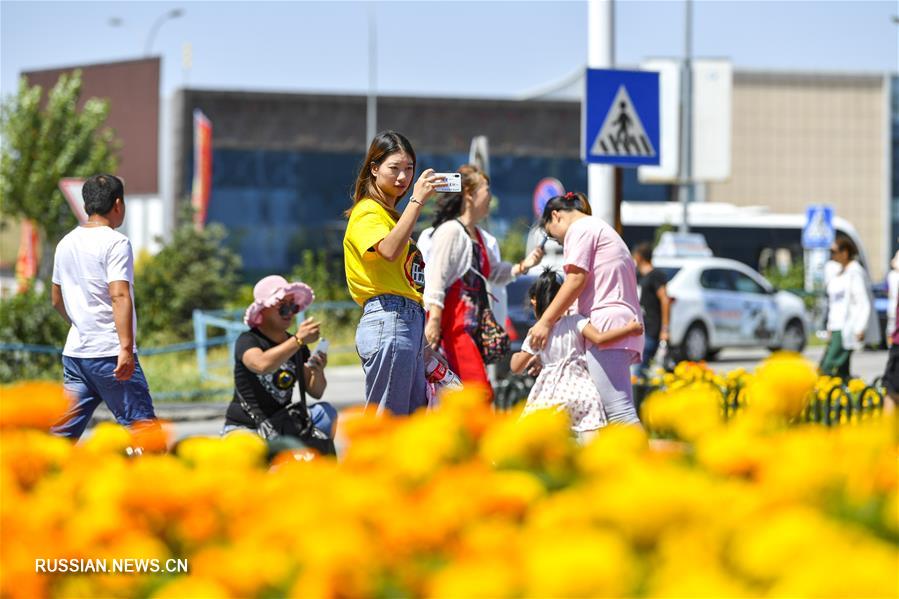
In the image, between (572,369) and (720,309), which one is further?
(720,309)

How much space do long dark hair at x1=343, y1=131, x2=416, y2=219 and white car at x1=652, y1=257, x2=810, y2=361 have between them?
15.5 m

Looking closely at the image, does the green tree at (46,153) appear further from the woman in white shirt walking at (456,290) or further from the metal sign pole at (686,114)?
the woman in white shirt walking at (456,290)

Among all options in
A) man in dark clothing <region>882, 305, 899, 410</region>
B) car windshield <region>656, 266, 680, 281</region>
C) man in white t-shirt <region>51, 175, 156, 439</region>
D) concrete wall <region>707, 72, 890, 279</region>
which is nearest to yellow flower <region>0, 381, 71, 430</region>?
man in white t-shirt <region>51, 175, 156, 439</region>

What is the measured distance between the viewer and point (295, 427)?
5.54 meters

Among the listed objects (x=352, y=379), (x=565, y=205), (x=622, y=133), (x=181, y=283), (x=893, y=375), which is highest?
(x=622, y=133)

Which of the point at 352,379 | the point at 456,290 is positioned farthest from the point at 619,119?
the point at 352,379

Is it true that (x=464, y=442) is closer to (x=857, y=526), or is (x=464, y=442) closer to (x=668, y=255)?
(x=857, y=526)

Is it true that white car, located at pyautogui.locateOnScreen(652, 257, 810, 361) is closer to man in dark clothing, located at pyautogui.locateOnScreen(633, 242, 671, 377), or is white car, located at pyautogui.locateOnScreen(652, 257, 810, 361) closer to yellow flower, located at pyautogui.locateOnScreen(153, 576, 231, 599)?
man in dark clothing, located at pyautogui.locateOnScreen(633, 242, 671, 377)

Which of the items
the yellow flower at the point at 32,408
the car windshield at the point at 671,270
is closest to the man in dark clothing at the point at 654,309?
the car windshield at the point at 671,270

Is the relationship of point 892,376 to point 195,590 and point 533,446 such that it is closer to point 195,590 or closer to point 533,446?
point 533,446

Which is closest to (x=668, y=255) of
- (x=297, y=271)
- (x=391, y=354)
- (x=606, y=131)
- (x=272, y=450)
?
(x=297, y=271)

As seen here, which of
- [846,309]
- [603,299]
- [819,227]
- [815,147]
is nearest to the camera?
[603,299]

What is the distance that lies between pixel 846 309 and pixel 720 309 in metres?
9.24

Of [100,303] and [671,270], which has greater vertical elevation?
[100,303]
